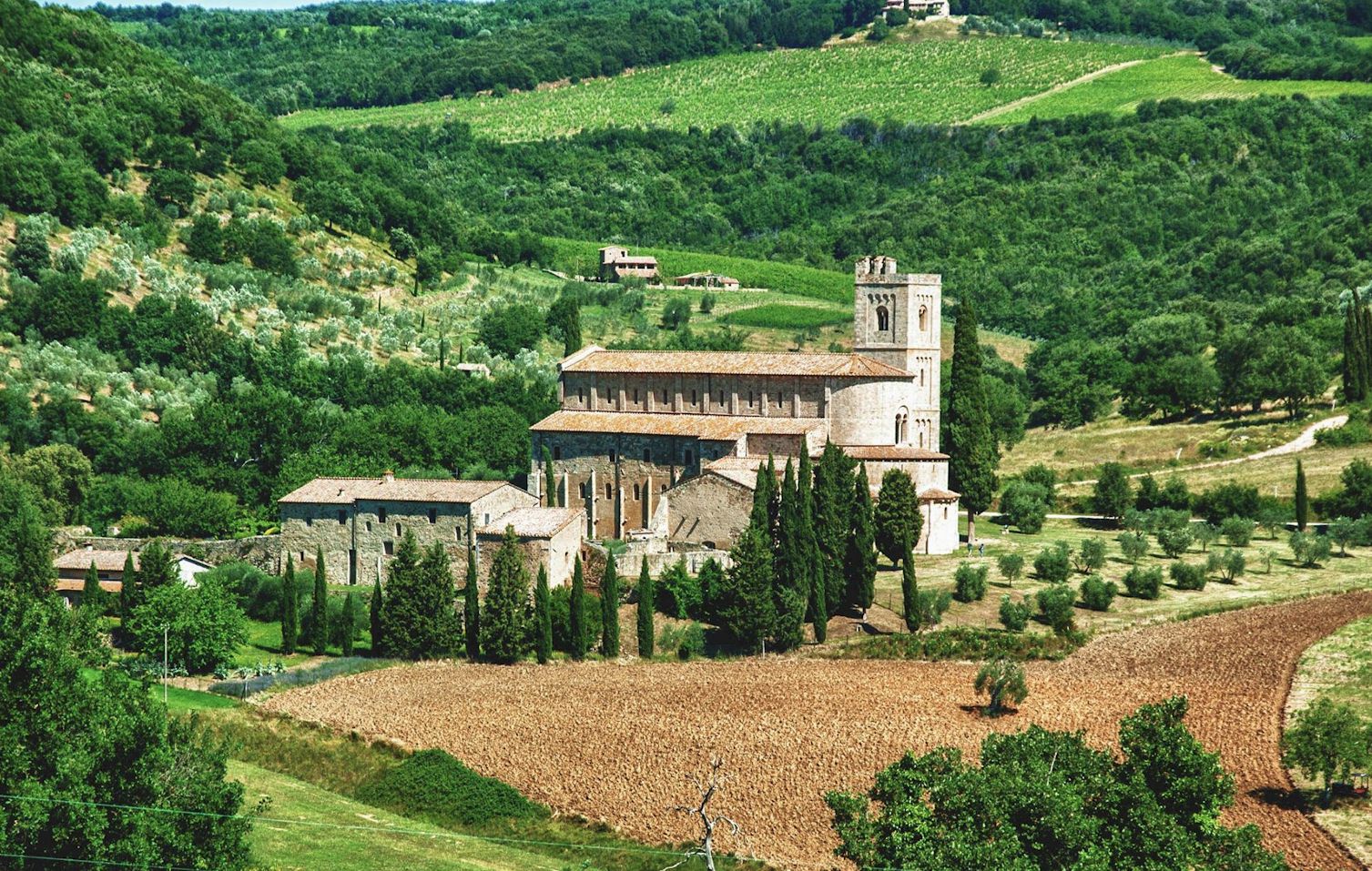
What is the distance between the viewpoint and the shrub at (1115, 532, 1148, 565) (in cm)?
6881

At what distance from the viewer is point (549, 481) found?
249ft

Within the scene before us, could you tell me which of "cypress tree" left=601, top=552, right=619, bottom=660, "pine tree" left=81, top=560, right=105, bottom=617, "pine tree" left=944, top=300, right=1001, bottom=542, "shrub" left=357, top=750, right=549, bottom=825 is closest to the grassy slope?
"pine tree" left=944, top=300, right=1001, bottom=542

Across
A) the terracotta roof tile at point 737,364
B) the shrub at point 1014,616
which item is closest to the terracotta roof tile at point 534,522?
the terracotta roof tile at point 737,364

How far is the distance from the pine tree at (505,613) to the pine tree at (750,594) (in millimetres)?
6327

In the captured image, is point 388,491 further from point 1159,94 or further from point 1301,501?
point 1159,94

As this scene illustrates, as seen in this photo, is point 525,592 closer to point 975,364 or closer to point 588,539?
point 588,539

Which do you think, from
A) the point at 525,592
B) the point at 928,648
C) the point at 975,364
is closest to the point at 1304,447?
the point at 975,364

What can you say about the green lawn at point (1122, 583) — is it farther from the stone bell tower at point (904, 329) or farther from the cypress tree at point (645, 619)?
the cypress tree at point (645, 619)

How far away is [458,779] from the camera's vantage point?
156ft

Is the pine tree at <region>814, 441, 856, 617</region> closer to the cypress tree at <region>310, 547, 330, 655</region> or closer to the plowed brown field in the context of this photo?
the plowed brown field

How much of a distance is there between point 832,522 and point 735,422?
37.3 feet

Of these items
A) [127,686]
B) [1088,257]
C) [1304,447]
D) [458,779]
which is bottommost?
[458,779]

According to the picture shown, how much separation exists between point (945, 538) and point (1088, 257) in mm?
89856

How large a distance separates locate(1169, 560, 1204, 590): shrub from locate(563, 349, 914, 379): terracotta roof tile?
1247 centimetres
